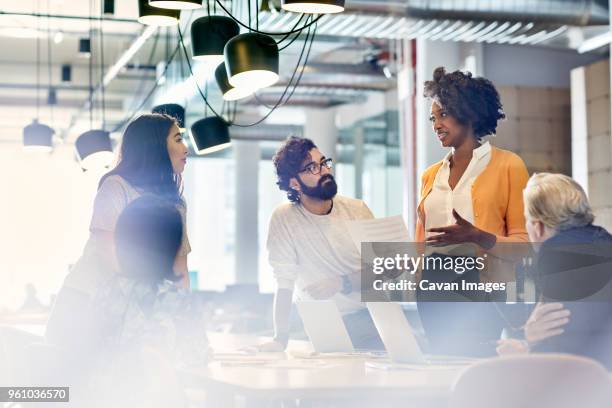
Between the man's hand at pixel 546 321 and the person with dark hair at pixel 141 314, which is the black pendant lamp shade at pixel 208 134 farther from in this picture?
the man's hand at pixel 546 321

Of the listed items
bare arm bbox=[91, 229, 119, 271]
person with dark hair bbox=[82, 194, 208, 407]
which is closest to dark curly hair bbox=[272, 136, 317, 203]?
bare arm bbox=[91, 229, 119, 271]

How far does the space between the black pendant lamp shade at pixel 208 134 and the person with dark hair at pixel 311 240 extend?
6.26 feet

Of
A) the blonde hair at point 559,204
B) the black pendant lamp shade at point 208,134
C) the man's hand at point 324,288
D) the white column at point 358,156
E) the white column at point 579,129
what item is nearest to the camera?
the blonde hair at point 559,204

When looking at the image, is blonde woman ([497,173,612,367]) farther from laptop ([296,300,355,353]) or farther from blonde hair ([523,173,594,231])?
laptop ([296,300,355,353])

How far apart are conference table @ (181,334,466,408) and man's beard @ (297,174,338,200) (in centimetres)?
87

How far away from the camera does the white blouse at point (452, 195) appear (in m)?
3.23

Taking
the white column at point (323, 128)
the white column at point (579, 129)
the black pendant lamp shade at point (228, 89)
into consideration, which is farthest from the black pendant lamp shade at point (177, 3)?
the white column at point (323, 128)

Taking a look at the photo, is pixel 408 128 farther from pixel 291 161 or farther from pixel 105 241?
pixel 105 241

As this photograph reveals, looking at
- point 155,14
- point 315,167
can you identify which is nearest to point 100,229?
point 315,167

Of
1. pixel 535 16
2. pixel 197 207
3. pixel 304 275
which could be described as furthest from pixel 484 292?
pixel 197 207

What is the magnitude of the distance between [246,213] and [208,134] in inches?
355

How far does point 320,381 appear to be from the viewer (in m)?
2.33

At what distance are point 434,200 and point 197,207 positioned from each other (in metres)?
16.3

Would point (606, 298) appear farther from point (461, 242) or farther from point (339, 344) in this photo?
point (339, 344)
